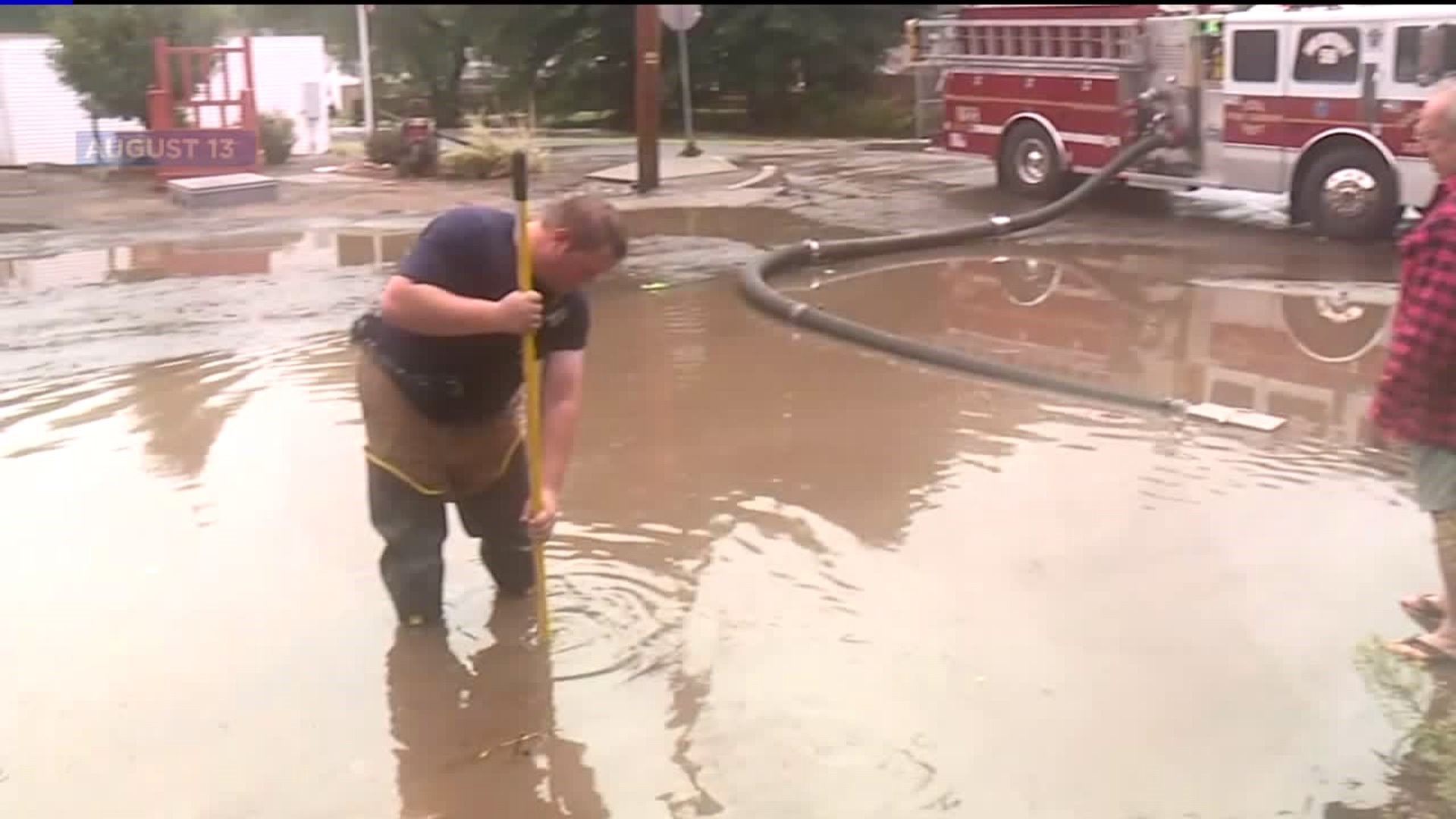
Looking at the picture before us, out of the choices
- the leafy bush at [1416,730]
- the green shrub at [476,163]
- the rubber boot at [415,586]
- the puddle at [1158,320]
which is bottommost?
the leafy bush at [1416,730]

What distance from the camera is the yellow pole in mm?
3773

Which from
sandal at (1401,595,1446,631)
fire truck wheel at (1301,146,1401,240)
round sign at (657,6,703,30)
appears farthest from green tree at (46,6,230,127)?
sandal at (1401,595,1446,631)

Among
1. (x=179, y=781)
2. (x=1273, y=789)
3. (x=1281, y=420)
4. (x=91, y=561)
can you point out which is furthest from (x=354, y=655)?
(x=1281, y=420)

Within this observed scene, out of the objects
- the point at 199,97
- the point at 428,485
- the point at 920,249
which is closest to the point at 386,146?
the point at 199,97

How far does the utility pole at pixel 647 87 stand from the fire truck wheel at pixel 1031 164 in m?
3.67

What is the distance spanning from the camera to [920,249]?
11.3 meters

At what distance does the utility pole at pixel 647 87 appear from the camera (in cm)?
1527

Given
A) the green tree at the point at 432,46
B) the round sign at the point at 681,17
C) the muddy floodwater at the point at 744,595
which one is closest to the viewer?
the muddy floodwater at the point at 744,595

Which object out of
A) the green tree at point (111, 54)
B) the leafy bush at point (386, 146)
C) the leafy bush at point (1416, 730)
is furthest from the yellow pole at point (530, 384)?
the green tree at point (111, 54)

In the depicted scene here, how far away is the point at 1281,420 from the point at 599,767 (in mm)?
4258

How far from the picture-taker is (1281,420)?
6.70 meters

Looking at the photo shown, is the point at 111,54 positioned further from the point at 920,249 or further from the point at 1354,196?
the point at 1354,196

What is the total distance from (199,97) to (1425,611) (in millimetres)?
17809

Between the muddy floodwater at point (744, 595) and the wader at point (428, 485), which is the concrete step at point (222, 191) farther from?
the wader at point (428, 485)
